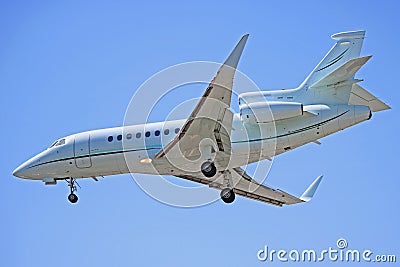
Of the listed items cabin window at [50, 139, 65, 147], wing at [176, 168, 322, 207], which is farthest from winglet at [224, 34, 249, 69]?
cabin window at [50, 139, 65, 147]

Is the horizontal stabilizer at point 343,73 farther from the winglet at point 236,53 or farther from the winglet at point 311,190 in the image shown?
the winglet at point 311,190

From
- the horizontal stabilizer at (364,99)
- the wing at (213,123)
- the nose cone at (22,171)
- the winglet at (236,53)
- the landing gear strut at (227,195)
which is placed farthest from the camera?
the nose cone at (22,171)

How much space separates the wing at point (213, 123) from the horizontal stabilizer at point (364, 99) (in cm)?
507

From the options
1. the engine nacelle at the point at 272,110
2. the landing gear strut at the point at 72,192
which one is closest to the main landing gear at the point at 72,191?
the landing gear strut at the point at 72,192

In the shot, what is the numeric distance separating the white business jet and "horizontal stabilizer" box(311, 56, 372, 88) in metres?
0.04

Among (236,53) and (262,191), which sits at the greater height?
(236,53)

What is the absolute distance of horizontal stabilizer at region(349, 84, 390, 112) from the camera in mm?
31062

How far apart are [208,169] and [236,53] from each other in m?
5.49

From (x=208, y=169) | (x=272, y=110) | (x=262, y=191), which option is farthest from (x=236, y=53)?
(x=262, y=191)

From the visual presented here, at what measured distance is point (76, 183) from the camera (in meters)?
36.3

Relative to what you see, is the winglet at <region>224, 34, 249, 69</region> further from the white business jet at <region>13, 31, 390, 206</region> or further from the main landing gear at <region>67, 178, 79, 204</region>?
the main landing gear at <region>67, 178, 79, 204</region>

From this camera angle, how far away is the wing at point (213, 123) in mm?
29516

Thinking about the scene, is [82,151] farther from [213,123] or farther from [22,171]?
[213,123]

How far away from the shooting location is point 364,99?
103 ft
